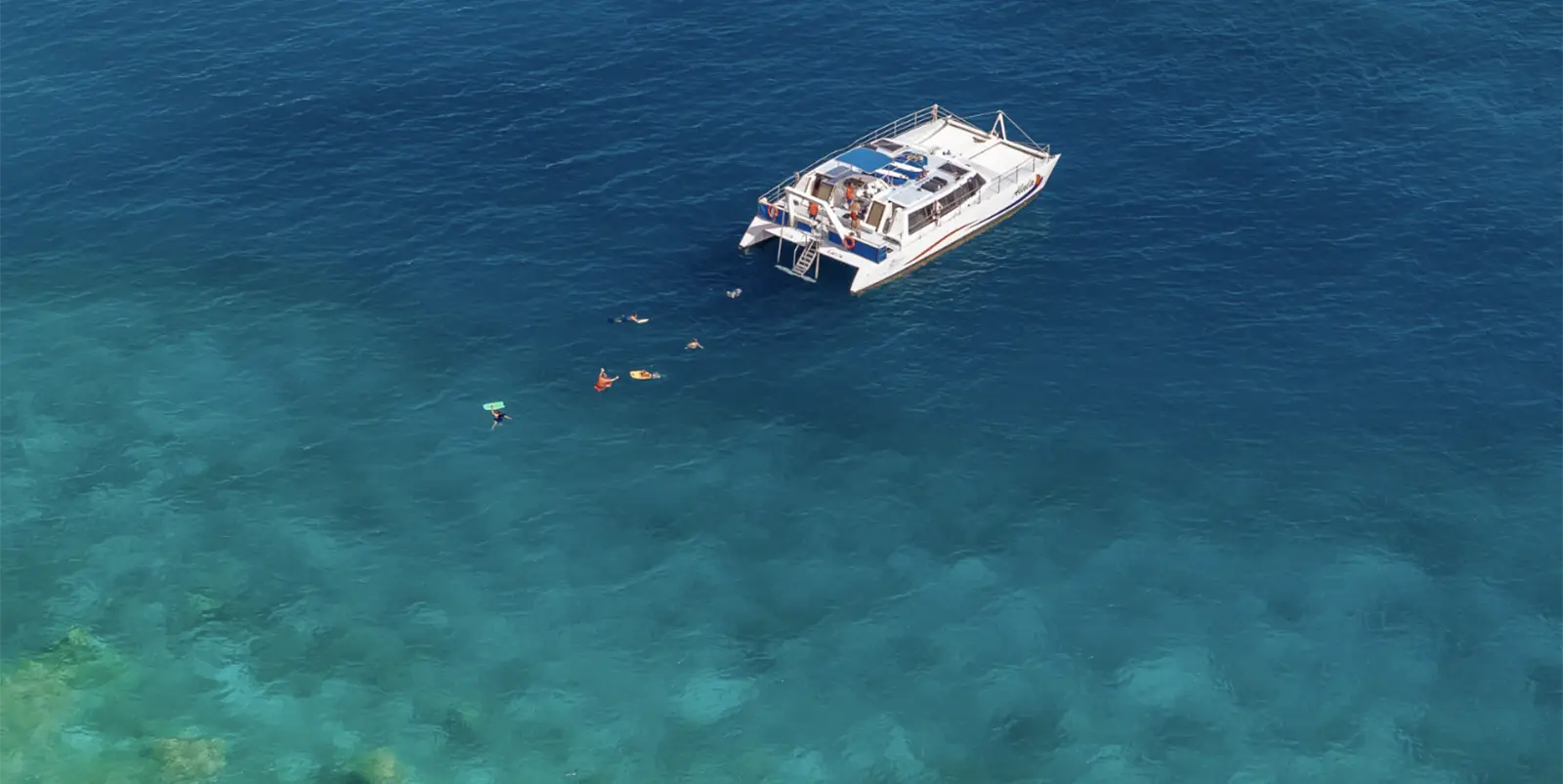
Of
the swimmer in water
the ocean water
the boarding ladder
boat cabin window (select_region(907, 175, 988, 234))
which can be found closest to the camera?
the ocean water

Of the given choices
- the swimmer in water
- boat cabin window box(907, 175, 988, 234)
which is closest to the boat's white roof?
boat cabin window box(907, 175, 988, 234)

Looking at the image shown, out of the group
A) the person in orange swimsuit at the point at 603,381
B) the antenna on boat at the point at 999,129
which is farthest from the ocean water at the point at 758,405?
the antenna on boat at the point at 999,129

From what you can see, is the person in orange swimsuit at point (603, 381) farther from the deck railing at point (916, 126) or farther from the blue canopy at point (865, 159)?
the blue canopy at point (865, 159)

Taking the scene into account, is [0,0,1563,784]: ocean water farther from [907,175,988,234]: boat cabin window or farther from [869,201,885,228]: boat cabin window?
[869,201,885,228]: boat cabin window

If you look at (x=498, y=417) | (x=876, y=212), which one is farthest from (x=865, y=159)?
(x=498, y=417)

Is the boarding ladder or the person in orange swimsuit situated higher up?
the boarding ladder
